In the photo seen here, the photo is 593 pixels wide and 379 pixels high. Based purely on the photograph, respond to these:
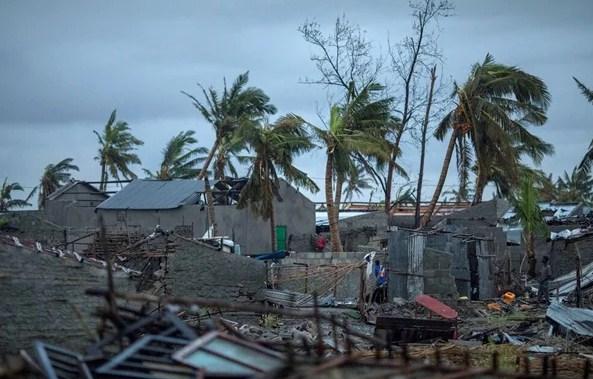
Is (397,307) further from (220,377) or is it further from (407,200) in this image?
(407,200)

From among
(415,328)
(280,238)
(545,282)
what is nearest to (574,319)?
(415,328)

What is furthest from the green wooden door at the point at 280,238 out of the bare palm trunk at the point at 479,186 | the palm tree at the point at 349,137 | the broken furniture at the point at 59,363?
the broken furniture at the point at 59,363

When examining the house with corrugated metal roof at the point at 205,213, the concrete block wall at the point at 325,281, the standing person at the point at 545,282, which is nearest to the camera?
the concrete block wall at the point at 325,281

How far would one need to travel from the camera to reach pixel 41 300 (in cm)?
1046

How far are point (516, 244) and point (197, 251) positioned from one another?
16.9m

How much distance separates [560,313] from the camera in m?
16.2

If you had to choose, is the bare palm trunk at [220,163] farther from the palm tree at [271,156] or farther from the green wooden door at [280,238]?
the palm tree at [271,156]

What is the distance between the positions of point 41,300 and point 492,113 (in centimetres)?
2328

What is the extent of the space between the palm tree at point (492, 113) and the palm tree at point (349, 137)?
3.22 metres

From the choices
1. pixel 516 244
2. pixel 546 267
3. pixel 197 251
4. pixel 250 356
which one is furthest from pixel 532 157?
pixel 250 356

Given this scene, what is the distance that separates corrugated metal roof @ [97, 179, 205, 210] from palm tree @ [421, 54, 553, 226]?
832 centimetres

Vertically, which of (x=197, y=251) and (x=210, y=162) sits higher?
(x=210, y=162)

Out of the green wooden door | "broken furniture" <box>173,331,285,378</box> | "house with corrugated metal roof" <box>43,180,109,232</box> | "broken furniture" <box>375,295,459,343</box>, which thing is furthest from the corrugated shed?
"house with corrugated metal roof" <box>43,180,109,232</box>

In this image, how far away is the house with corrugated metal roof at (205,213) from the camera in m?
31.7
